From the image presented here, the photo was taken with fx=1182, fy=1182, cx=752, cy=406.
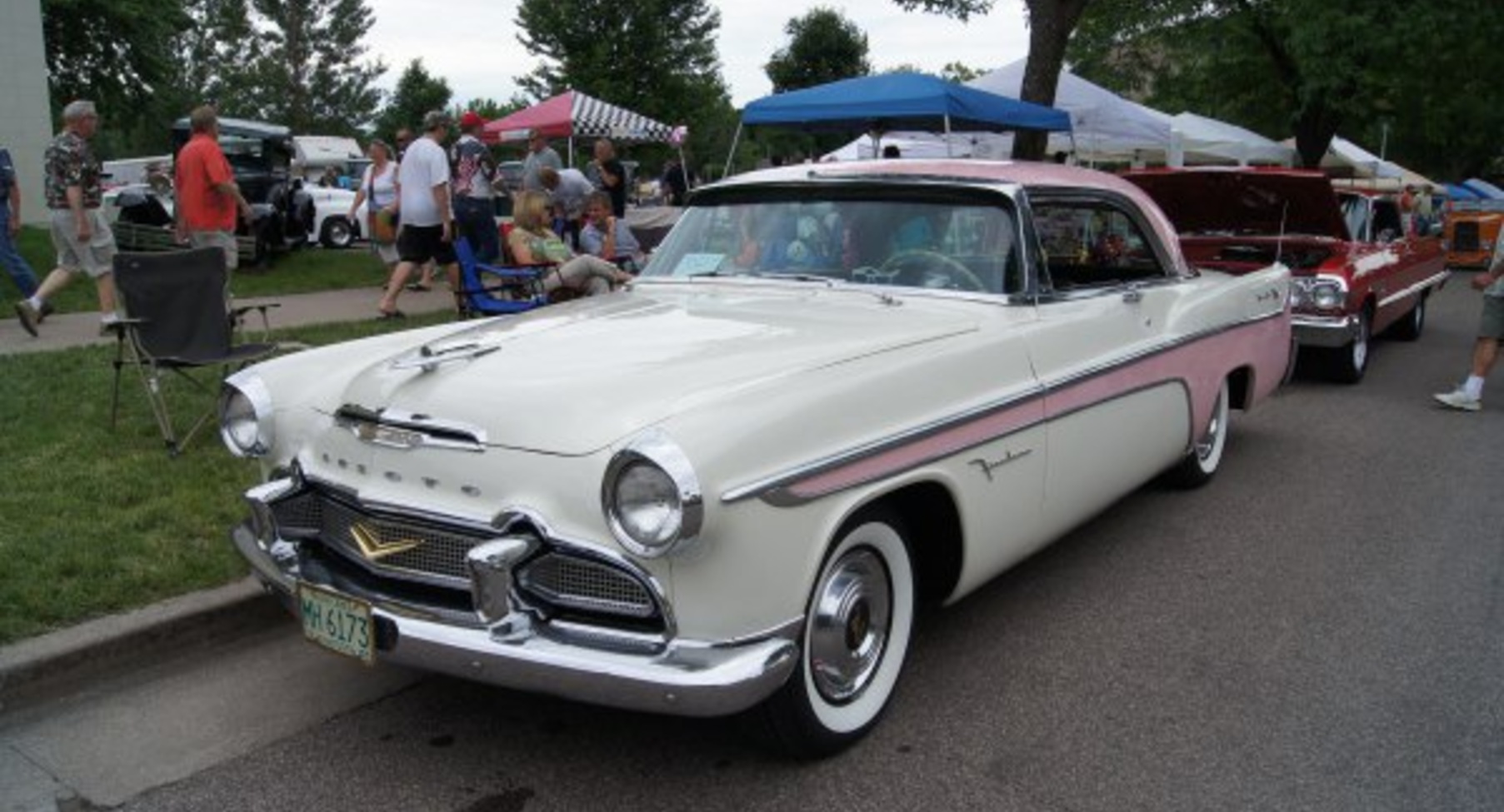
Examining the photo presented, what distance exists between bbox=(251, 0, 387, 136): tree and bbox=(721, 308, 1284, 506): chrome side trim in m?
69.7

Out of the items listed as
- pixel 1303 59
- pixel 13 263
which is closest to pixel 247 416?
pixel 13 263

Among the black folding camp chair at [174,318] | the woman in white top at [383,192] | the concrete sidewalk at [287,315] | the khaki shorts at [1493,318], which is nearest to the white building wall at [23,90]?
the woman in white top at [383,192]

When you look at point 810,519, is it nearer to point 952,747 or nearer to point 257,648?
point 952,747

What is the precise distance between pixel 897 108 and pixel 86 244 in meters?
6.90

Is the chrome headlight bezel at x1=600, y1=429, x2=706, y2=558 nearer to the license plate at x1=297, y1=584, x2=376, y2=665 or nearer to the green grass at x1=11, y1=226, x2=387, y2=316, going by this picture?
the license plate at x1=297, y1=584, x2=376, y2=665

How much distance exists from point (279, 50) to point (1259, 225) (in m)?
68.4

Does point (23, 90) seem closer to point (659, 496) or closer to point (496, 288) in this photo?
point (496, 288)

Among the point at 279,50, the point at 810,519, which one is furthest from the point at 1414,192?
the point at 279,50

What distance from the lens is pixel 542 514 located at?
9.06 ft

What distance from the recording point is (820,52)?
48375 millimetres

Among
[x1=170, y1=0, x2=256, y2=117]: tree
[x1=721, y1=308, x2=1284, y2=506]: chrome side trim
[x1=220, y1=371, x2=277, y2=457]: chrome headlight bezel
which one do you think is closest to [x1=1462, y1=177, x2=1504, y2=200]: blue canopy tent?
[x1=721, y1=308, x2=1284, y2=506]: chrome side trim

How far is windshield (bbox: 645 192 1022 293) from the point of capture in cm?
416

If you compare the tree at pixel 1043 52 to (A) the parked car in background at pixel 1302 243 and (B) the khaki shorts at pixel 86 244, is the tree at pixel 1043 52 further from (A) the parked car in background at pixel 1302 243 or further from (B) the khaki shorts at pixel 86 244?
(B) the khaki shorts at pixel 86 244

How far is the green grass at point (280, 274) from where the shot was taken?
11.4 meters
